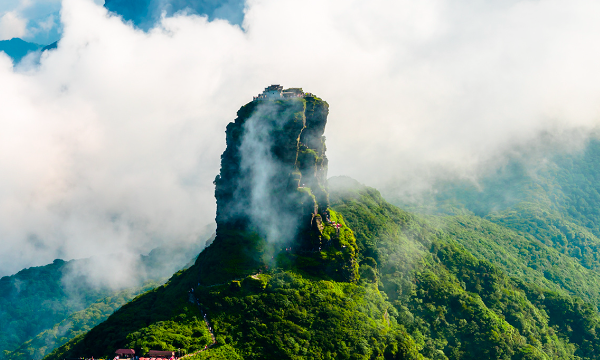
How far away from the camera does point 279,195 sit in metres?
104

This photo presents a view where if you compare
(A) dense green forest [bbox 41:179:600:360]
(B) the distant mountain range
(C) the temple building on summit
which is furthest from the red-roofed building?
(C) the temple building on summit

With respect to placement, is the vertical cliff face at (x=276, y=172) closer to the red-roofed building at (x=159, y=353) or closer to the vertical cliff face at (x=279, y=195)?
the vertical cliff face at (x=279, y=195)

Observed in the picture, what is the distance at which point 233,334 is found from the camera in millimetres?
81875

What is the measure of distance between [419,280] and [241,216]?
5737cm

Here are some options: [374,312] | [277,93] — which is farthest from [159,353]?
[277,93]

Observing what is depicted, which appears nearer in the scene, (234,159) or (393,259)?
(234,159)

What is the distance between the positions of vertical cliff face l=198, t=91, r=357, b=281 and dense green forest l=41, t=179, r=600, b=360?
5.56 meters

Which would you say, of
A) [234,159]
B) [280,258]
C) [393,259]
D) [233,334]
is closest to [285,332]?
[233,334]

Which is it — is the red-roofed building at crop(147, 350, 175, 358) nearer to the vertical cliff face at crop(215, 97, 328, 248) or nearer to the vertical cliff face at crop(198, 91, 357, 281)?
the vertical cliff face at crop(198, 91, 357, 281)

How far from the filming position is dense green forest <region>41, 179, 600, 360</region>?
3199 inches

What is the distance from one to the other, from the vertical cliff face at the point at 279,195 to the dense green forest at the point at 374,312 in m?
5.56

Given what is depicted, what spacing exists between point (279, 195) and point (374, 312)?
35583 millimetres

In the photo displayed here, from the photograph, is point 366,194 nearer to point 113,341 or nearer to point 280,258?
point 280,258

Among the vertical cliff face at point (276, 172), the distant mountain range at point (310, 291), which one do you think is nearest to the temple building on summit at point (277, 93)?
the distant mountain range at point (310, 291)
